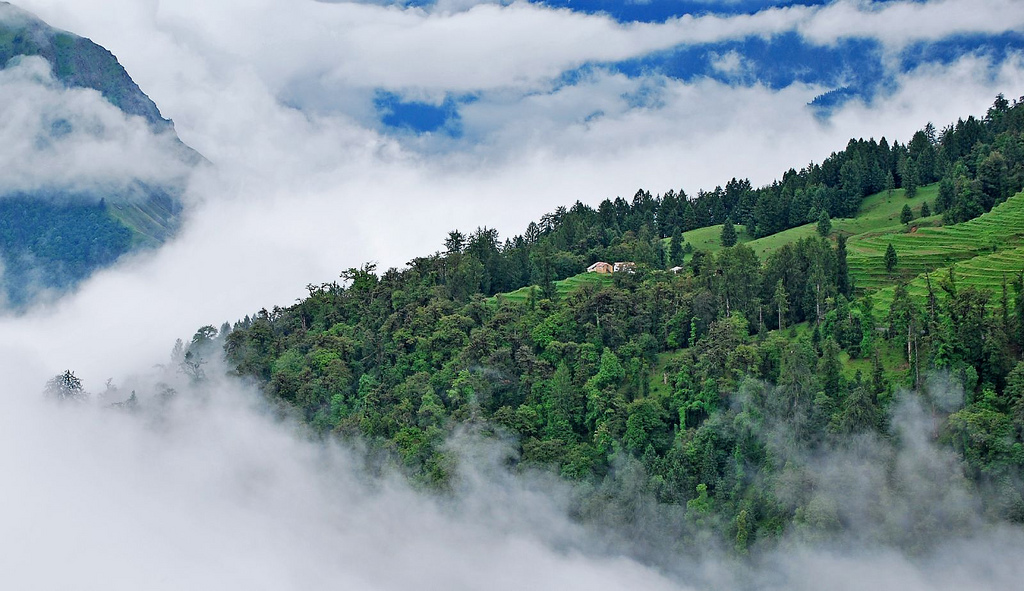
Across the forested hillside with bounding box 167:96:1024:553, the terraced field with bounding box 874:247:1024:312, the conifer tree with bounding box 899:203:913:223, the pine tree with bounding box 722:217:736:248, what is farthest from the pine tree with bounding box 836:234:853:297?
the pine tree with bounding box 722:217:736:248

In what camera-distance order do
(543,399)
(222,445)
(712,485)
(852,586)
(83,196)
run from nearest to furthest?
1. (852,586)
2. (712,485)
3. (543,399)
4. (222,445)
5. (83,196)

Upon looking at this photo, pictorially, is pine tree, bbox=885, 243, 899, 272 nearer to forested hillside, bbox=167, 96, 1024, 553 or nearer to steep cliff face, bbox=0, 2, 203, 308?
forested hillside, bbox=167, 96, 1024, 553

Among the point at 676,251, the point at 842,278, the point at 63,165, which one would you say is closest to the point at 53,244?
the point at 63,165

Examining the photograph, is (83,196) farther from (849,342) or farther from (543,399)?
(849,342)

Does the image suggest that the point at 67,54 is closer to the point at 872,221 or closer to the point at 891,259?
the point at 872,221

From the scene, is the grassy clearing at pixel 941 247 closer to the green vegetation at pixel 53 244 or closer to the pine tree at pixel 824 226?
the pine tree at pixel 824 226

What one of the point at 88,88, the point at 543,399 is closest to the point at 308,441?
the point at 543,399
